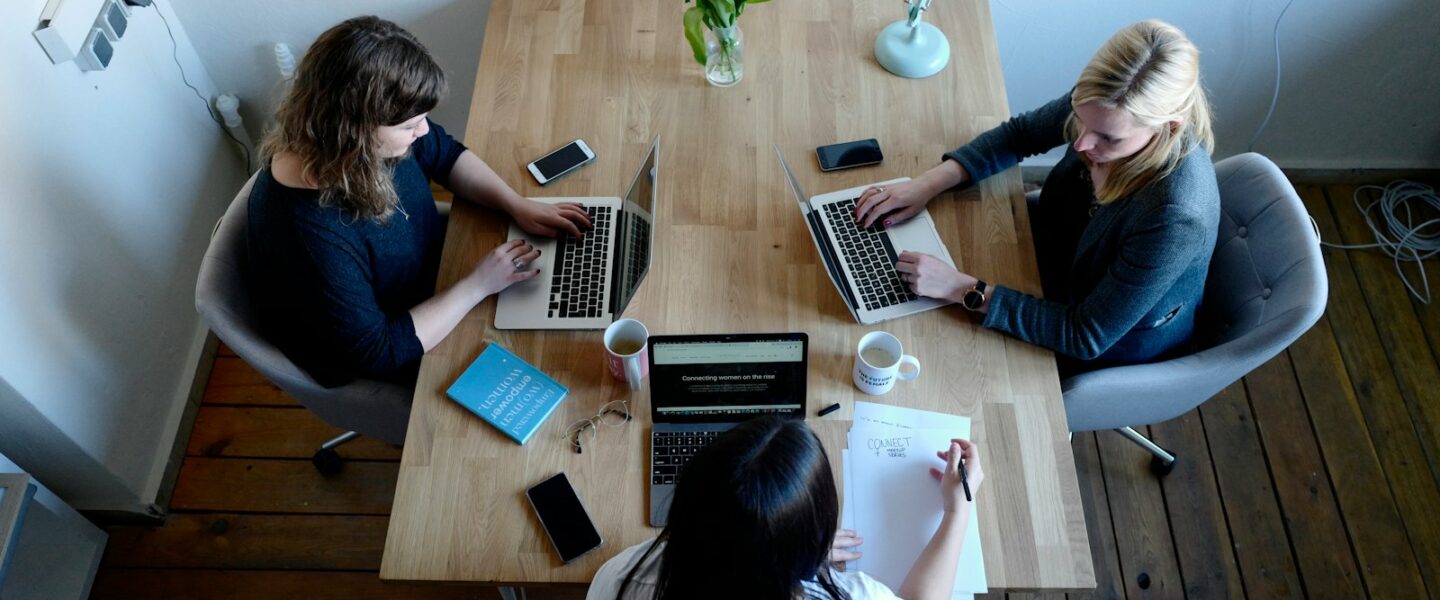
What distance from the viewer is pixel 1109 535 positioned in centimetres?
227

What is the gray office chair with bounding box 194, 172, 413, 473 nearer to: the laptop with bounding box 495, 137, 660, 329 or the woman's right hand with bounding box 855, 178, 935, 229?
the laptop with bounding box 495, 137, 660, 329

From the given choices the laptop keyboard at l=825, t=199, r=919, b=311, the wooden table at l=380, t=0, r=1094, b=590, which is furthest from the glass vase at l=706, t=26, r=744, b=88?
the laptop keyboard at l=825, t=199, r=919, b=311

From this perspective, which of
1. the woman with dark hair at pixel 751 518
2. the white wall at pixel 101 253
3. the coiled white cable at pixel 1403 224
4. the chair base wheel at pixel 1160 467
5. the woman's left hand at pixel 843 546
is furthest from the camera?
the coiled white cable at pixel 1403 224

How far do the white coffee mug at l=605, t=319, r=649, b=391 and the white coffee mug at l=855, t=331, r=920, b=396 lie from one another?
1.16 feet

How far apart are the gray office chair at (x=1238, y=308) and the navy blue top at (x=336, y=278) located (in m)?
1.19

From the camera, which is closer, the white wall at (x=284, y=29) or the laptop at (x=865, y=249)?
the laptop at (x=865, y=249)

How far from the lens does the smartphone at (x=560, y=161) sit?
1.88m

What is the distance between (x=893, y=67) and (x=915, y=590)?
112cm

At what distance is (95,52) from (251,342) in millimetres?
976

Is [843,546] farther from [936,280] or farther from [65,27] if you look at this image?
[65,27]

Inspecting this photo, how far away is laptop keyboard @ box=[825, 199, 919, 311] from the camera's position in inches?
66.9

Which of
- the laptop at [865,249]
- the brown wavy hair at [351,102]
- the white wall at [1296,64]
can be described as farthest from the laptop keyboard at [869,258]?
the brown wavy hair at [351,102]

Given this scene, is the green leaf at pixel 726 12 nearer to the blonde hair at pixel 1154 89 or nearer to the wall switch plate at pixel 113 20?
the blonde hair at pixel 1154 89

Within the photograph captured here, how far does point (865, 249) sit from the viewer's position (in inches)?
69.6
